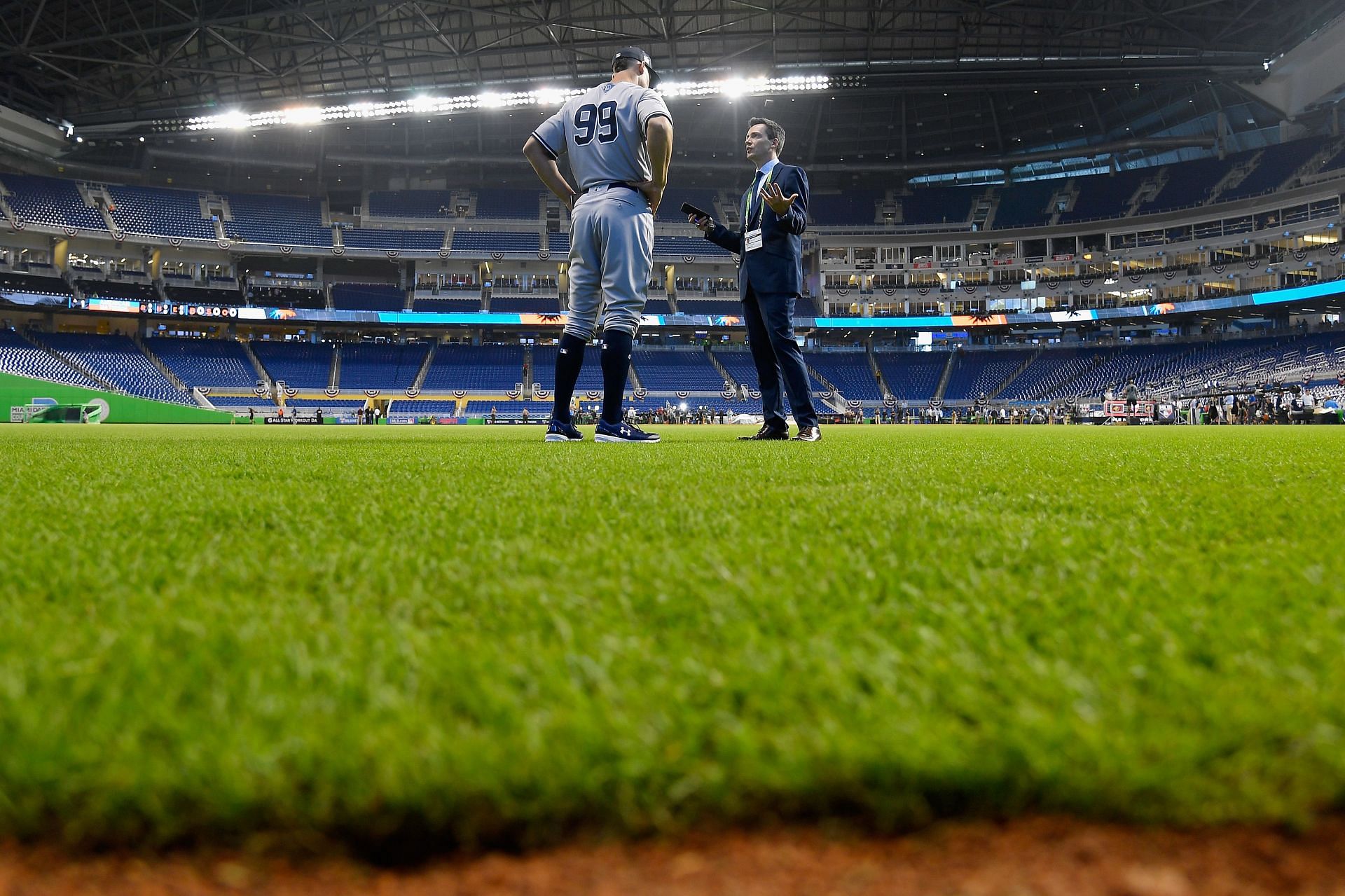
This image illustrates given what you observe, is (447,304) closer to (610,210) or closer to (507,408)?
(507,408)

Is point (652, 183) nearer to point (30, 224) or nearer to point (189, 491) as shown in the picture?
point (189, 491)

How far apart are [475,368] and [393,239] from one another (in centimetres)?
858

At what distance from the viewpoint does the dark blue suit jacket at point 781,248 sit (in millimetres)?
5004

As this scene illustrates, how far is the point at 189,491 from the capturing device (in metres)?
1.79

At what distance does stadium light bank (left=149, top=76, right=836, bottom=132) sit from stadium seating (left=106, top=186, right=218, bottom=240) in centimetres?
597

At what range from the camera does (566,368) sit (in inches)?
174

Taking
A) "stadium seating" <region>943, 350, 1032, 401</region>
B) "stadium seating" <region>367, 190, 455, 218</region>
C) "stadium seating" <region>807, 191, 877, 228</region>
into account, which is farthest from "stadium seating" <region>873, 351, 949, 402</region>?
"stadium seating" <region>367, 190, 455, 218</region>

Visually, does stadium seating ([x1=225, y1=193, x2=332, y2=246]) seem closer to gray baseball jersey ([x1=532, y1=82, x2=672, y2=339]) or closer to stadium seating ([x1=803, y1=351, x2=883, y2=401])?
stadium seating ([x1=803, y1=351, x2=883, y2=401])

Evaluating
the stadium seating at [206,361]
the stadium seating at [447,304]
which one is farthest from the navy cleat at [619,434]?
the stadium seating at [447,304]

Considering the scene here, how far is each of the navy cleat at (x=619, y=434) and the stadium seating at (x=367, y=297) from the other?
36575 millimetres

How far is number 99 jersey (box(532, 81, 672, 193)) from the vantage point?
171 inches

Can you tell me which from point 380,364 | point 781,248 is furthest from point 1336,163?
point 380,364

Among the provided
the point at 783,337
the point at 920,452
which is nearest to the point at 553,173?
the point at 783,337

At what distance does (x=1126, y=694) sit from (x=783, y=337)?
470 centimetres
